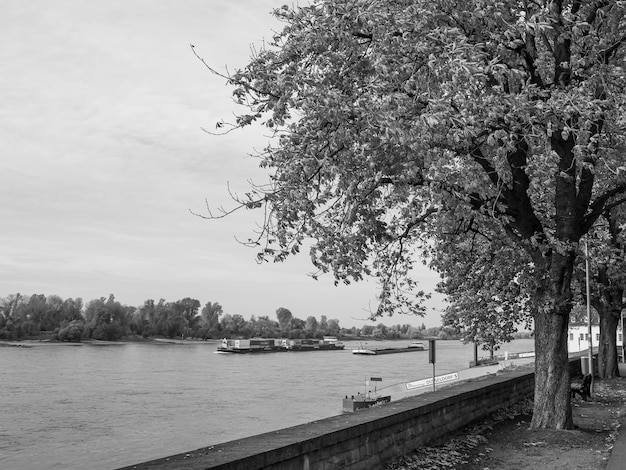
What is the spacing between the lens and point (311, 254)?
38.5 feet

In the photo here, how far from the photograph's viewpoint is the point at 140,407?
48688 mm

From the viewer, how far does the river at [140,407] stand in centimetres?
3409

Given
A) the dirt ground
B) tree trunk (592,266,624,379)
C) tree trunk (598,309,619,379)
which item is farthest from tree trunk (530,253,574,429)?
tree trunk (598,309,619,379)

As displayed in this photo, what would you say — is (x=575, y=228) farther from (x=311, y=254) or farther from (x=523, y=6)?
(x=311, y=254)

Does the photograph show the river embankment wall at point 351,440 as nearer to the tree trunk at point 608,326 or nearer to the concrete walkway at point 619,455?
the concrete walkway at point 619,455

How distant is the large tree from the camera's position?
376 inches

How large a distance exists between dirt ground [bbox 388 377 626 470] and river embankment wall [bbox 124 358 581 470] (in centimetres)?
28

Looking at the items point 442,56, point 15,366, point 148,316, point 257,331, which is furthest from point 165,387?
point 257,331

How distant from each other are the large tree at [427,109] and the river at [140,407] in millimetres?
22540

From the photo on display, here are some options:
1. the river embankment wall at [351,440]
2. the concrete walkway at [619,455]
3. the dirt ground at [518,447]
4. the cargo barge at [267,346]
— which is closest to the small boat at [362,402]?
the dirt ground at [518,447]

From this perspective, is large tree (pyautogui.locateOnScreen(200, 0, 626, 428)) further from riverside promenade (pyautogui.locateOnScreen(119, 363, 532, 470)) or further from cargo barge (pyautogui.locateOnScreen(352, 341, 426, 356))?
cargo barge (pyautogui.locateOnScreen(352, 341, 426, 356))

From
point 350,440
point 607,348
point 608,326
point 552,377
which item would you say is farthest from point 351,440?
point 607,348

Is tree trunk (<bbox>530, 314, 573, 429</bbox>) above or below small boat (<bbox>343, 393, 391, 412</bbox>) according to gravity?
above

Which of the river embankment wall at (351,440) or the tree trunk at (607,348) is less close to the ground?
the tree trunk at (607,348)
